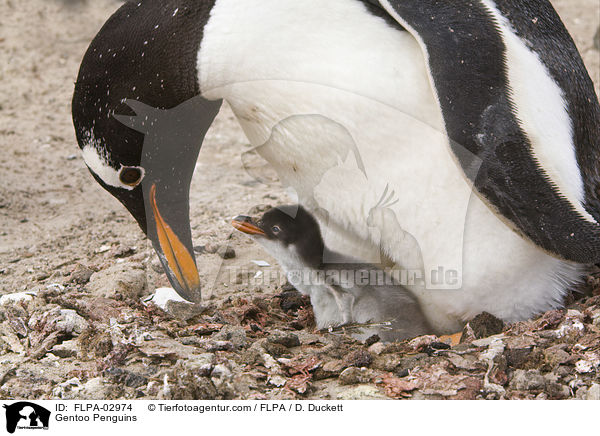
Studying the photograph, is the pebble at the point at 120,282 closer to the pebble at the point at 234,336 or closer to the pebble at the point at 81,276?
the pebble at the point at 81,276

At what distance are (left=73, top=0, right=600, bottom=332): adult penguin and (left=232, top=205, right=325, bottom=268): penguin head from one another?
8 cm

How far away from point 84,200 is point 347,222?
1.55 m

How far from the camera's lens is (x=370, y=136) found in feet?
5.98

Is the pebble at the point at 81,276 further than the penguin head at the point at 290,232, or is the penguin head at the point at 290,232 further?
the pebble at the point at 81,276

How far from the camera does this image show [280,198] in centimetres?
307

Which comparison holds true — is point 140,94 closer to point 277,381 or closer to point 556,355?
point 277,381

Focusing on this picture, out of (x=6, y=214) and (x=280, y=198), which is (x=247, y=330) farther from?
(x=6, y=214)

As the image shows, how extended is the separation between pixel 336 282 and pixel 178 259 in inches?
16.6

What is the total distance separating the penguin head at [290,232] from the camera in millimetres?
2092

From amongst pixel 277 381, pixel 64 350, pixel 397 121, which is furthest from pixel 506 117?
pixel 64 350
